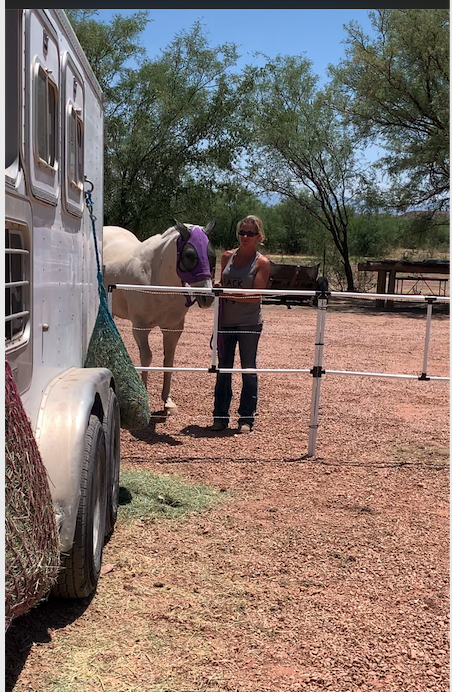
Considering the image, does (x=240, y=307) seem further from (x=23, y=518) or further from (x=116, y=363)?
(x=23, y=518)

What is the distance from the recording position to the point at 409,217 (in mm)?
24812

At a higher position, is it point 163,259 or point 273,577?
point 163,259

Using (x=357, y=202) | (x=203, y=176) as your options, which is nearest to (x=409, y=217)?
(x=357, y=202)

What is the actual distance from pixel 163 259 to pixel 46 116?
3.71 metres

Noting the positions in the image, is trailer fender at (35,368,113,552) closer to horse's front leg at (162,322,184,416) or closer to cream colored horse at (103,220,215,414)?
cream colored horse at (103,220,215,414)

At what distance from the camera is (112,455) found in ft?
12.4

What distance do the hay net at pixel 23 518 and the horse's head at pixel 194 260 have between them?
4.00 m

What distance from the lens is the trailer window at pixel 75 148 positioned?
133 inches

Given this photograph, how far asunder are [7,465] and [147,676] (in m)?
1.13

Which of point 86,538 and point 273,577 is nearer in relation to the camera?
point 86,538

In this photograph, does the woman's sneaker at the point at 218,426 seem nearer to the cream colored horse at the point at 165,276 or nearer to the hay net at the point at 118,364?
the cream colored horse at the point at 165,276

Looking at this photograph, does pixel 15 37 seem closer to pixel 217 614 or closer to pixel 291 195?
pixel 217 614

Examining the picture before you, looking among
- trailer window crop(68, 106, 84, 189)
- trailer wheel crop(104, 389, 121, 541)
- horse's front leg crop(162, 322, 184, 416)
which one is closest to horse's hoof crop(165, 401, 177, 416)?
horse's front leg crop(162, 322, 184, 416)

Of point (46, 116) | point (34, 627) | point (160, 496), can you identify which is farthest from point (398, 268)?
point (34, 627)
